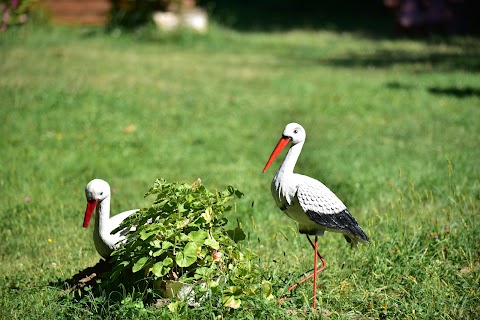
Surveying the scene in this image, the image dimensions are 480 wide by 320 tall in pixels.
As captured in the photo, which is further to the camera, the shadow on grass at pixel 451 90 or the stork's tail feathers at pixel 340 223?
the shadow on grass at pixel 451 90

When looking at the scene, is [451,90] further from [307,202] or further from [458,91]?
[307,202]

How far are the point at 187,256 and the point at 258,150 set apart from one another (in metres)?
4.26

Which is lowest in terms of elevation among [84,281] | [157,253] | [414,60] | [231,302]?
[414,60]

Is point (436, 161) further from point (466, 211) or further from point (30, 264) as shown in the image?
point (30, 264)

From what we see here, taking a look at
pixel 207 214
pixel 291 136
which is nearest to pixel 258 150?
pixel 291 136

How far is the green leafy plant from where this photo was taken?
3.46 metres

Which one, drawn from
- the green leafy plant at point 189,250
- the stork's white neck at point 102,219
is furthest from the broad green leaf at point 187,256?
the stork's white neck at point 102,219

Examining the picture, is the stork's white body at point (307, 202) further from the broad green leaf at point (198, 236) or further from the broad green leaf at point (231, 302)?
the broad green leaf at point (231, 302)

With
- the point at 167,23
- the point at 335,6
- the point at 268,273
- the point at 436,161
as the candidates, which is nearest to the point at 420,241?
the point at 268,273

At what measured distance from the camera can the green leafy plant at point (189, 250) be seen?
3459 mm

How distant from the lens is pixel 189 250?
344cm

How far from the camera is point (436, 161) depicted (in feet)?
22.9

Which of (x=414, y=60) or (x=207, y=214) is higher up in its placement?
(x=207, y=214)

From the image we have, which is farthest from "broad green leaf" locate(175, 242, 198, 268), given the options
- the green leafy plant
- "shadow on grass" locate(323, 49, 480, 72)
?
"shadow on grass" locate(323, 49, 480, 72)
